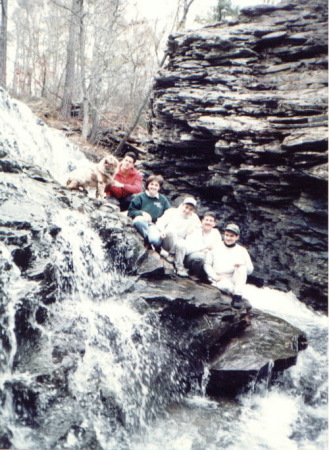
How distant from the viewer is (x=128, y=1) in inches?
621

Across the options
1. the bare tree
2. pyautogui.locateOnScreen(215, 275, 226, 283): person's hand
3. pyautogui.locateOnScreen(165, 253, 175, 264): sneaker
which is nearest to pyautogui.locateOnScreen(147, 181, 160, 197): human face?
pyautogui.locateOnScreen(165, 253, 175, 264): sneaker

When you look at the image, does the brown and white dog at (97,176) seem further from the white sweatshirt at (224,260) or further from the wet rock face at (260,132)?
the wet rock face at (260,132)

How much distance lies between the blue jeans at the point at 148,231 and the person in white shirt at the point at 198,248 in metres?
0.53

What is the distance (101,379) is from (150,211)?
3172mm

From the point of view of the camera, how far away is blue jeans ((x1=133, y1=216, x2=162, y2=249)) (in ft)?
19.6

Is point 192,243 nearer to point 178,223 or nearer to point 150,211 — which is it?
point 178,223

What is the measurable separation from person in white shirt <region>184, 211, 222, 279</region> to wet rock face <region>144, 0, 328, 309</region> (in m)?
2.50

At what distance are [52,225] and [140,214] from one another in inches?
66.4

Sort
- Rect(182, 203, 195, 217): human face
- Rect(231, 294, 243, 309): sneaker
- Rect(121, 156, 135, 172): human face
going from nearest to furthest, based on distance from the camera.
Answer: Rect(231, 294, 243, 309): sneaker → Rect(182, 203, 195, 217): human face → Rect(121, 156, 135, 172): human face

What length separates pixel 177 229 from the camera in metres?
6.16

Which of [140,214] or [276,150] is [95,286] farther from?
[276,150]

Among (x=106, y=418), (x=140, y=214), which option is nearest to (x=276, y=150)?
(x=140, y=214)

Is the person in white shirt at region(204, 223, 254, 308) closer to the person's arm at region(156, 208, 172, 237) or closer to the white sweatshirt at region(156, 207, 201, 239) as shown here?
the white sweatshirt at region(156, 207, 201, 239)

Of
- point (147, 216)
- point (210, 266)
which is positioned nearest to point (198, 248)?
point (210, 266)
